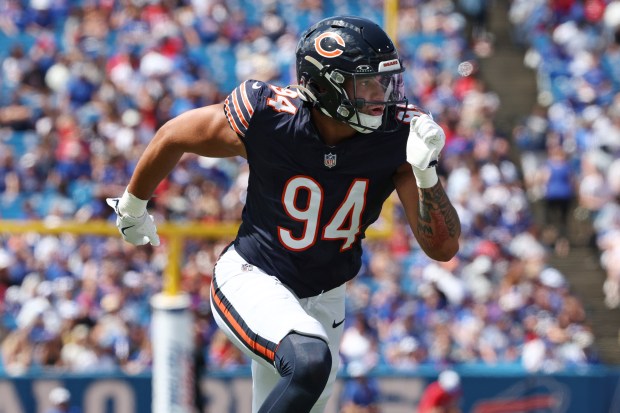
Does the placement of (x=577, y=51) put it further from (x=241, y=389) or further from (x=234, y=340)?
(x=234, y=340)

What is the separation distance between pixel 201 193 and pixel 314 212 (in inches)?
236

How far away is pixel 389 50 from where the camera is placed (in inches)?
167

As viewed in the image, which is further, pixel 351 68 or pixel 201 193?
pixel 201 193

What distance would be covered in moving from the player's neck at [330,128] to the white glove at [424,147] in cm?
36

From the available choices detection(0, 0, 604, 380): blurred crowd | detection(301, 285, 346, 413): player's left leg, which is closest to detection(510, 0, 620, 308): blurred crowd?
detection(0, 0, 604, 380): blurred crowd

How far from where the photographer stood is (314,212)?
4.37 metres

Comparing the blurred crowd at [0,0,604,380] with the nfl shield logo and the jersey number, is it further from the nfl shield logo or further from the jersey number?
the nfl shield logo

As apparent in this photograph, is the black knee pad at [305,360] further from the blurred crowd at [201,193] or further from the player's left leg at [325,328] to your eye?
the blurred crowd at [201,193]

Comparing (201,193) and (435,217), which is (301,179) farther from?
(201,193)

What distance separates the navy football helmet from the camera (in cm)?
422

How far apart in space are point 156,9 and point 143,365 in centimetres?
518

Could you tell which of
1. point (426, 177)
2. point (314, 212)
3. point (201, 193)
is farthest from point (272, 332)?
point (201, 193)

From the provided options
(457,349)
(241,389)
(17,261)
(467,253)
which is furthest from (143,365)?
(467,253)

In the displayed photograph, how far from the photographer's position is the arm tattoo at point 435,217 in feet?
13.5
